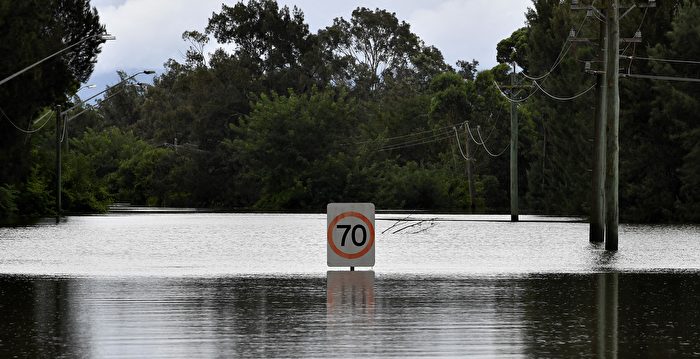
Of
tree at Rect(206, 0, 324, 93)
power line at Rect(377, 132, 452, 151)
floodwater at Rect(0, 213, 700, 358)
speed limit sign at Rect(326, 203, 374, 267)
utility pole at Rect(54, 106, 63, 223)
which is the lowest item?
floodwater at Rect(0, 213, 700, 358)

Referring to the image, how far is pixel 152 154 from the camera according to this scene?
468ft

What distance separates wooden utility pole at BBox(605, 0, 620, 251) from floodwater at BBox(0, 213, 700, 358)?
73 centimetres

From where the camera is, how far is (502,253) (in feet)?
106

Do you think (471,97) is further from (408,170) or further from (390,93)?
(390,93)

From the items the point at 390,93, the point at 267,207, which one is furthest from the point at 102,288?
the point at 390,93

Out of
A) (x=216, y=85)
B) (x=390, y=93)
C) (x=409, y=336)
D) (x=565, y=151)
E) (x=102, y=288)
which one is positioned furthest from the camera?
(x=390, y=93)

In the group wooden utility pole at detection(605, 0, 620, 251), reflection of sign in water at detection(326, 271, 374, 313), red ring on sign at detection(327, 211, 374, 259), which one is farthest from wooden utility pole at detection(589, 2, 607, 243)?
red ring on sign at detection(327, 211, 374, 259)

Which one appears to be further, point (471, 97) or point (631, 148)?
point (471, 97)

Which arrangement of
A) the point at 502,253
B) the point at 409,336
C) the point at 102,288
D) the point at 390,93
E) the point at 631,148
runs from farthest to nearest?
the point at 390,93, the point at 631,148, the point at 502,253, the point at 102,288, the point at 409,336

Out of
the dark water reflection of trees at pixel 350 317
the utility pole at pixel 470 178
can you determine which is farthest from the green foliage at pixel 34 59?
the utility pole at pixel 470 178

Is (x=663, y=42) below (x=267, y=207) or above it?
above

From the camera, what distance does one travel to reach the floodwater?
495 inches

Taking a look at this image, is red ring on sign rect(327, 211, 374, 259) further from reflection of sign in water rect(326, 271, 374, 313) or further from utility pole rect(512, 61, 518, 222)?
utility pole rect(512, 61, 518, 222)

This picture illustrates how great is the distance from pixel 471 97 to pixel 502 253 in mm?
87285
